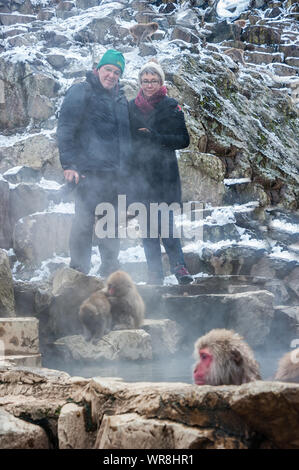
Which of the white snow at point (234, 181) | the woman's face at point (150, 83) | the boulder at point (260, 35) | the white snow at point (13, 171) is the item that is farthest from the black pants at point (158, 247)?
the boulder at point (260, 35)

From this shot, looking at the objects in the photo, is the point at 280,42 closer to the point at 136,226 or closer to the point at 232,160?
the point at 232,160

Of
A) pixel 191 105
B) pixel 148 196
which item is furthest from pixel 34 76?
pixel 148 196

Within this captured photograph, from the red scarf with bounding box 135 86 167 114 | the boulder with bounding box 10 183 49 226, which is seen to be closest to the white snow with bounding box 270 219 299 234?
the boulder with bounding box 10 183 49 226

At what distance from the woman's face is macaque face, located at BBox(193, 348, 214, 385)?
2328 millimetres

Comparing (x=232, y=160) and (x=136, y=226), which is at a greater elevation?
(x=232, y=160)

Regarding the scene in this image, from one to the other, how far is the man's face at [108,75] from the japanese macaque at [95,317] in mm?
1487

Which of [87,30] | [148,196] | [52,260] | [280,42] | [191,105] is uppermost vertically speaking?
[280,42]

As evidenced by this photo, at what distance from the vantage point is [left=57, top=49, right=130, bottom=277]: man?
130 inches

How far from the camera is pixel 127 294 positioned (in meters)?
2.87

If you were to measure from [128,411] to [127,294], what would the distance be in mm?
1498

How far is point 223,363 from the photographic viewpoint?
4.87 ft

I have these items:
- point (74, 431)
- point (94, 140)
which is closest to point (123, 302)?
point (94, 140)

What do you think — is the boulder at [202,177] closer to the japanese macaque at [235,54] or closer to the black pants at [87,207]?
the black pants at [87,207]

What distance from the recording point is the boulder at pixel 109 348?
2.68m
